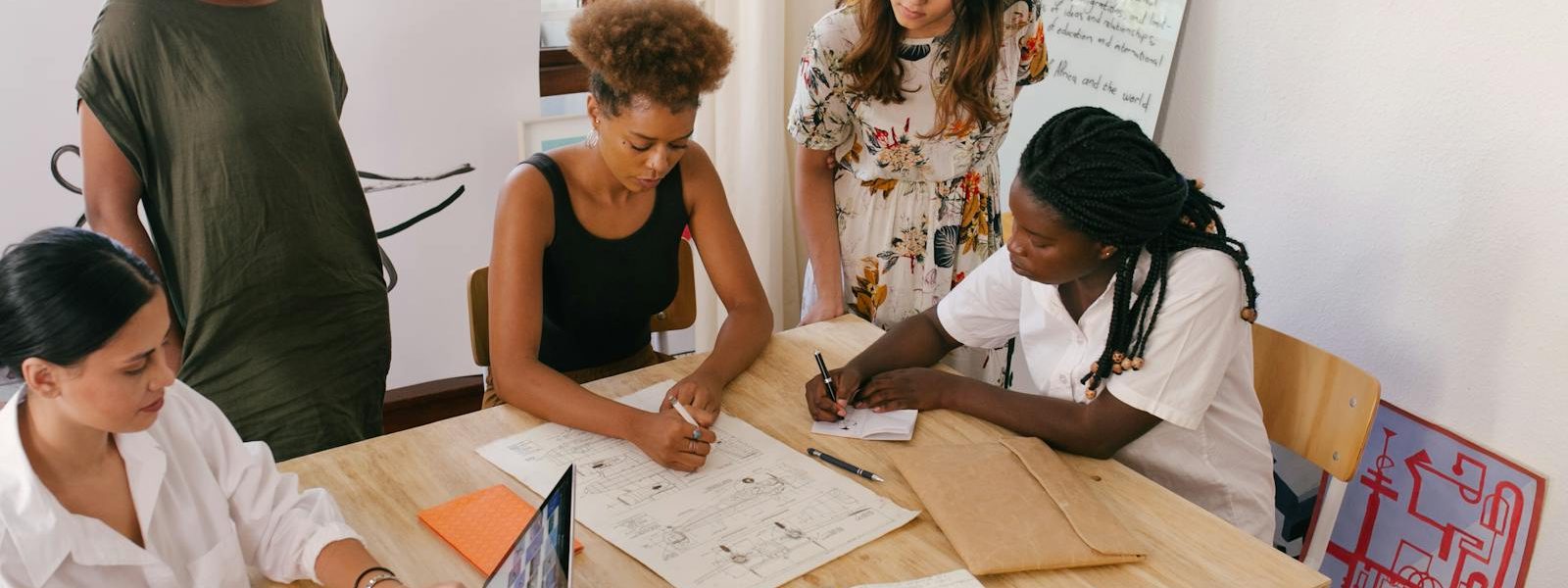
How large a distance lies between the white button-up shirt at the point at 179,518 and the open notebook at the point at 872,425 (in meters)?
0.67

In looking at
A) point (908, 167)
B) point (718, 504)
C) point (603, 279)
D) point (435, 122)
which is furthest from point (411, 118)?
point (718, 504)

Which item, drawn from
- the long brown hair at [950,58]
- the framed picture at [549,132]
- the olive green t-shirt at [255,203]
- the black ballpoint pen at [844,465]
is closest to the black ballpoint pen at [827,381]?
the black ballpoint pen at [844,465]

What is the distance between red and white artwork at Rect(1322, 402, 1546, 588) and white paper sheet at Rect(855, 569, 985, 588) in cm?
125

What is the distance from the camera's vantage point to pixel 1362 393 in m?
1.68

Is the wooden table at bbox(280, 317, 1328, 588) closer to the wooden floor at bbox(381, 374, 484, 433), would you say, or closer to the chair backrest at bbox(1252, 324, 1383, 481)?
the chair backrest at bbox(1252, 324, 1383, 481)

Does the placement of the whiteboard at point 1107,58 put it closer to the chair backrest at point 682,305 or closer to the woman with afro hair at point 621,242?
the chair backrest at point 682,305

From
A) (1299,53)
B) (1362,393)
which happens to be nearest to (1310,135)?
(1299,53)

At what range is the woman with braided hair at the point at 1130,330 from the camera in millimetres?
1535

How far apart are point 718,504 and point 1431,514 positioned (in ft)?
5.24

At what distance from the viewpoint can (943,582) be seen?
1.28 m

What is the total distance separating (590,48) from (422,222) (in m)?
1.01

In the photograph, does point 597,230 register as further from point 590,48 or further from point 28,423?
point 28,423

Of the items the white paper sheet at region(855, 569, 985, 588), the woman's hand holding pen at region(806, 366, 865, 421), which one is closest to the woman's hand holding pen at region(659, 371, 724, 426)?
the woman's hand holding pen at region(806, 366, 865, 421)

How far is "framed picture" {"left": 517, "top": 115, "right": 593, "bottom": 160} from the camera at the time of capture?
105 inches
